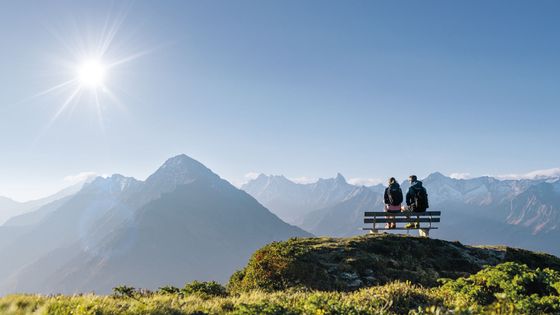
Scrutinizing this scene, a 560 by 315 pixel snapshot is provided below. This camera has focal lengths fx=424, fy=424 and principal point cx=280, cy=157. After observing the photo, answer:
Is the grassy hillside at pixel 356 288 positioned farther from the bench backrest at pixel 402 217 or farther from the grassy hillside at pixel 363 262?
the bench backrest at pixel 402 217

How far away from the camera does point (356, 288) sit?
51.9ft

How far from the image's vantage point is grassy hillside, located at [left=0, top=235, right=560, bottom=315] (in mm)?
8141

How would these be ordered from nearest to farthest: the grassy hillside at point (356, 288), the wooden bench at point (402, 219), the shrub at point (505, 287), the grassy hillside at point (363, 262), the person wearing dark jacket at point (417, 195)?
1. the grassy hillside at point (356, 288)
2. the shrub at point (505, 287)
3. the grassy hillside at point (363, 262)
4. the wooden bench at point (402, 219)
5. the person wearing dark jacket at point (417, 195)

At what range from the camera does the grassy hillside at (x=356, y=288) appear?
320 inches

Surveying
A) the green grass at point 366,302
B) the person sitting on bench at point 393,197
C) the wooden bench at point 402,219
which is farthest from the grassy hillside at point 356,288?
the person sitting on bench at point 393,197

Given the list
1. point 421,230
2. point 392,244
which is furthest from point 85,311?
point 421,230

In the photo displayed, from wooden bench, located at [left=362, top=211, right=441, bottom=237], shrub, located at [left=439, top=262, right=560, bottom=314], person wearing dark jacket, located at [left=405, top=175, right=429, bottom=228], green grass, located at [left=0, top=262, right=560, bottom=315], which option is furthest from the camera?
person wearing dark jacket, located at [left=405, top=175, right=429, bottom=228]

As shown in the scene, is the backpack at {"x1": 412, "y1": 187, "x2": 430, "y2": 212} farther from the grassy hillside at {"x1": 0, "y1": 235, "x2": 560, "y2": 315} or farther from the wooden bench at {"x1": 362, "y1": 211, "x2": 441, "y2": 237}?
the grassy hillside at {"x1": 0, "y1": 235, "x2": 560, "y2": 315}

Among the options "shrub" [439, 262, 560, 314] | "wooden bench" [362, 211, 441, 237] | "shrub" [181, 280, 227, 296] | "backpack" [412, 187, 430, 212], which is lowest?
"shrub" [181, 280, 227, 296]

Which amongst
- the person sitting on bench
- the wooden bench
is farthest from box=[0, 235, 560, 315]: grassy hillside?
the person sitting on bench

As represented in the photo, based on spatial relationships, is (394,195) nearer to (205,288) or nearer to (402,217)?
(402,217)

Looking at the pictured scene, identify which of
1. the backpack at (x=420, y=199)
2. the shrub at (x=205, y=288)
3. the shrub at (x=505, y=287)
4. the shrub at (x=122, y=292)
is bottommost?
the shrub at (x=205, y=288)

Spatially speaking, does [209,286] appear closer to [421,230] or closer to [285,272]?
[285,272]

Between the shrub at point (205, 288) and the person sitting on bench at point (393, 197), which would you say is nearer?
the shrub at point (205, 288)
